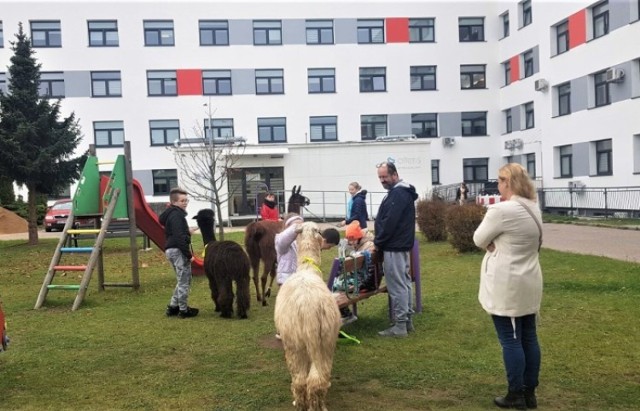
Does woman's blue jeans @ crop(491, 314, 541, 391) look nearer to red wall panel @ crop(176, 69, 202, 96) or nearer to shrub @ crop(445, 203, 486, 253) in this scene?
shrub @ crop(445, 203, 486, 253)

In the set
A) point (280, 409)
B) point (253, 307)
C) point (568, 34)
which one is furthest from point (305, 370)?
point (568, 34)

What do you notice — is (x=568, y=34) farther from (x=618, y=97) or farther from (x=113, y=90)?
(x=113, y=90)

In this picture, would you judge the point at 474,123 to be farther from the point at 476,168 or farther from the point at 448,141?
the point at 476,168

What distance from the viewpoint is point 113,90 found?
106 feet

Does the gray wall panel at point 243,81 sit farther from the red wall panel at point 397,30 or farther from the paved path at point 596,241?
the paved path at point 596,241

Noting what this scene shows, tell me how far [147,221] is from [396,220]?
6.86 meters

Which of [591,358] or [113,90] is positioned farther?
[113,90]

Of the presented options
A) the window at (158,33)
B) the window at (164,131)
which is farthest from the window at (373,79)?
the window at (158,33)

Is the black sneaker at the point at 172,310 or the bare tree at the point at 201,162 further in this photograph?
the bare tree at the point at 201,162

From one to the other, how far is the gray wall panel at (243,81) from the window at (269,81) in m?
0.32

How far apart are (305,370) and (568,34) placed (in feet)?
94.0

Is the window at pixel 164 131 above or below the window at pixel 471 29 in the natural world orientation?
below

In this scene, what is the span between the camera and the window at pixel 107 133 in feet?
105

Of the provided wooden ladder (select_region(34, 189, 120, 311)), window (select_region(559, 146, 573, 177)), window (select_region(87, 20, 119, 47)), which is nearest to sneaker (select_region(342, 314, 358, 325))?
wooden ladder (select_region(34, 189, 120, 311))
